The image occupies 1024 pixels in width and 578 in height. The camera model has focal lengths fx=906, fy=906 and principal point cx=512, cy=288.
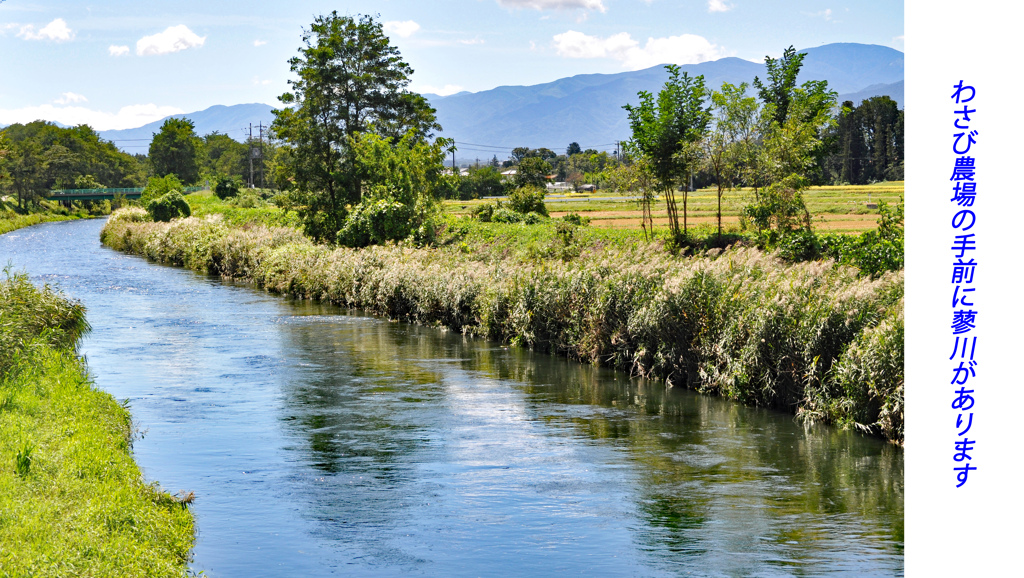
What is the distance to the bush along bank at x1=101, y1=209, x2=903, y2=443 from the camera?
1616cm

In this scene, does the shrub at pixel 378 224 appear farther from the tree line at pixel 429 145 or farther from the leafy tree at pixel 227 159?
the leafy tree at pixel 227 159

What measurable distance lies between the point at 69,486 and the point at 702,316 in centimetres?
1327

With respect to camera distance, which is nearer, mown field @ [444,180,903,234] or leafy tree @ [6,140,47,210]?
mown field @ [444,180,903,234]

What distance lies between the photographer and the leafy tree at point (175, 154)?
155m

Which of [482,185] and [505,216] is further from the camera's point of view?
[482,185]

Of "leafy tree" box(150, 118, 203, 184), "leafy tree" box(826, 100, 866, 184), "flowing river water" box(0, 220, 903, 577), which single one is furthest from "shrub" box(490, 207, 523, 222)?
"leafy tree" box(150, 118, 203, 184)

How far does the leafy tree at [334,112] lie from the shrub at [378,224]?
14.6ft

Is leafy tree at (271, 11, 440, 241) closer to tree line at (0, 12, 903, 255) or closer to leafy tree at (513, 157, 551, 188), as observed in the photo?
tree line at (0, 12, 903, 255)

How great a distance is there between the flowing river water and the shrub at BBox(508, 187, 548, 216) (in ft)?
104

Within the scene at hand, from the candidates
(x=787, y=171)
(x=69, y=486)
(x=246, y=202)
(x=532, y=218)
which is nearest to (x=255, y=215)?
(x=246, y=202)

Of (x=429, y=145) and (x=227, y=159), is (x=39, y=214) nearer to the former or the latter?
(x=227, y=159)

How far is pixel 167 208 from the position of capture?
2879 inches
